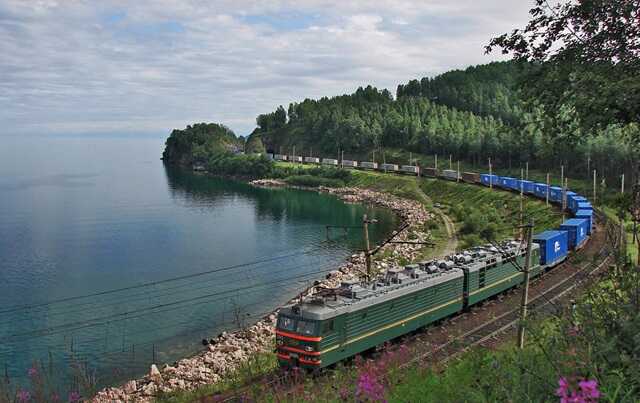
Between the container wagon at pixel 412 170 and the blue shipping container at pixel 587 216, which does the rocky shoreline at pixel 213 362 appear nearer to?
the blue shipping container at pixel 587 216

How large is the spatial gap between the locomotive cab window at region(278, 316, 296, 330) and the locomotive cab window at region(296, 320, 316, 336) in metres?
0.36

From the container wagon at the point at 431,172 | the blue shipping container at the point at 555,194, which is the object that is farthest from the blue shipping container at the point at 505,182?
the container wagon at the point at 431,172

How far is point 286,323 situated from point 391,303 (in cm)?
542

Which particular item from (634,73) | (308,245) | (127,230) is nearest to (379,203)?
(308,245)

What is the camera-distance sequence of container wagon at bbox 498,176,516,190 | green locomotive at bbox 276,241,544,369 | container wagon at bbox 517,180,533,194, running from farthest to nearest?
container wagon at bbox 498,176,516,190, container wagon at bbox 517,180,533,194, green locomotive at bbox 276,241,544,369

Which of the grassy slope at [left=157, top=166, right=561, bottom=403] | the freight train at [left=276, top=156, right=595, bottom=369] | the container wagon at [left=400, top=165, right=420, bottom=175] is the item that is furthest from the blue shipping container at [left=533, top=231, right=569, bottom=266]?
the container wagon at [left=400, top=165, right=420, bottom=175]

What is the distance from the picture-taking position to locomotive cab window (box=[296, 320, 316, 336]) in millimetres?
22516

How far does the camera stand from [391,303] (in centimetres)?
2578

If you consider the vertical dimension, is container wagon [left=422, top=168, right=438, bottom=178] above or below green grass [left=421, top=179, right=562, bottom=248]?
above

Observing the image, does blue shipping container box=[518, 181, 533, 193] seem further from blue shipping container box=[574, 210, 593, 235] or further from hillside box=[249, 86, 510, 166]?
hillside box=[249, 86, 510, 166]

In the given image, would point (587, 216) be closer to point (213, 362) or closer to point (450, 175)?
point (213, 362)

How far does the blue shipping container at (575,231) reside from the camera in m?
44.9

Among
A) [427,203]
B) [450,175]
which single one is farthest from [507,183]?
[450,175]

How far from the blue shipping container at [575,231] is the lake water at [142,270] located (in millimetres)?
22663
